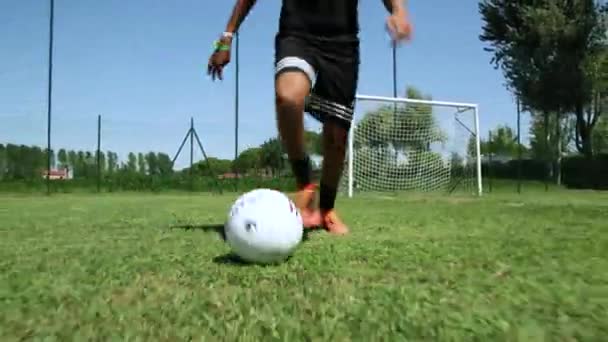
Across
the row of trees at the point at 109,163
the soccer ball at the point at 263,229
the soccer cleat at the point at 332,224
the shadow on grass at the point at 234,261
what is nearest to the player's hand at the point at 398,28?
the soccer cleat at the point at 332,224

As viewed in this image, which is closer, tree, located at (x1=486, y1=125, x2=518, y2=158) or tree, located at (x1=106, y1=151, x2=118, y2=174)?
tree, located at (x1=106, y1=151, x2=118, y2=174)

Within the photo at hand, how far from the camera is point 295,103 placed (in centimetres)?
327

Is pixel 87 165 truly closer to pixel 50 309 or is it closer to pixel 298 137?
pixel 298 137

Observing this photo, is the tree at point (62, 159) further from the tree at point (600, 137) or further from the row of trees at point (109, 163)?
the tree at point (600, 137)

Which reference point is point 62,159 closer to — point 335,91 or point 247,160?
point 247,160

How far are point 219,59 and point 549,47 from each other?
83.3ft

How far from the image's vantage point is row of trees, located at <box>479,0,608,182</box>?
25.8 metres

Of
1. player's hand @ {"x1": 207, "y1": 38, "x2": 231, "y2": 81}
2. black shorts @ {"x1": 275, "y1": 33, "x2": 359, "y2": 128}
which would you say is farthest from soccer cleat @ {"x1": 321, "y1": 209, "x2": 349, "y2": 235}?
player's hand @ {"x1": 207, "y1": 38, "x2": 231, "y2": 81}

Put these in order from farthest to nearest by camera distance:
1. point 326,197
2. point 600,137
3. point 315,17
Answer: point 600,137
point 326,197
point 315,17

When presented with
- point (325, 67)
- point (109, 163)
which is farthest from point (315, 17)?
point (109, 163)

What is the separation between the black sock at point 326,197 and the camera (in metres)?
3.71

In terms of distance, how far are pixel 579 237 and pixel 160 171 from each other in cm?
1749

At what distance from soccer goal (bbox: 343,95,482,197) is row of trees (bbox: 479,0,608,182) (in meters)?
9.54

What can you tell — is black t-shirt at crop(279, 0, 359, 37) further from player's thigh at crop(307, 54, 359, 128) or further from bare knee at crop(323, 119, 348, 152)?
bare knee at crop(323, 119, 348, 152)
